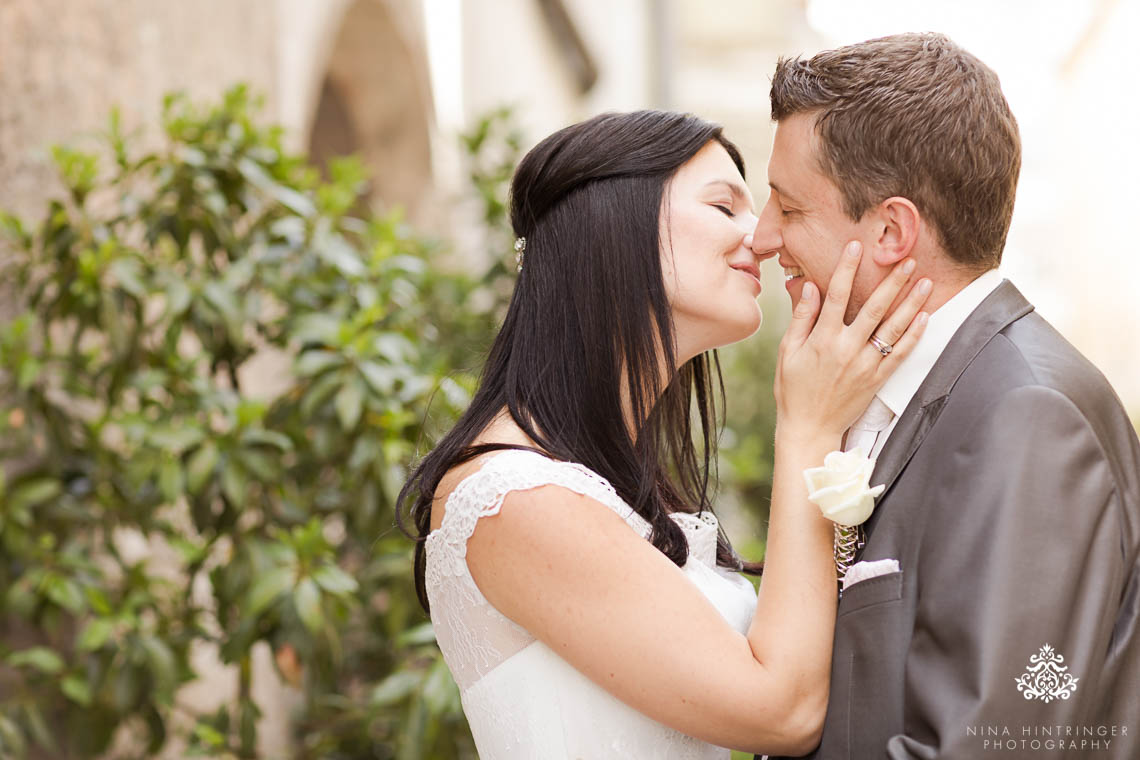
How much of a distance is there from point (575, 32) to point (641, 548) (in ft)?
34.4

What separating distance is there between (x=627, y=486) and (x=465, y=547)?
0.32m

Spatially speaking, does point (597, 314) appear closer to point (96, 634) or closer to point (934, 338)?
point (934, 338)

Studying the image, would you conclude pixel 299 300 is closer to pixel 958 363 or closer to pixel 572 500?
pixel 572 500

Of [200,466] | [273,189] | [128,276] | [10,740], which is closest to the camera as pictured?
[10,740]

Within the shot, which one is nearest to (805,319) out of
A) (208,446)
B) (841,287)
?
(841,287)

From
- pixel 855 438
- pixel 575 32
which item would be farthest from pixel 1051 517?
pixel 575 32

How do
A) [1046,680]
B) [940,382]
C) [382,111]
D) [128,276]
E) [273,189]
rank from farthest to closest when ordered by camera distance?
1. [382,111]
2. [273,189]
3. [128,276]
4. [940,382]
5. [1046,680]

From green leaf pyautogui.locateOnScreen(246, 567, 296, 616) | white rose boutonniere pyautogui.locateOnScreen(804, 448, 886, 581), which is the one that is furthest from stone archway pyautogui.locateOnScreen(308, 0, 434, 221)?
white rose boutonniere pyautogui.locateOnScreen(804, 448, 886, 581)

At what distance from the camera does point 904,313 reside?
5.55ft

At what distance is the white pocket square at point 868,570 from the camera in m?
1.55

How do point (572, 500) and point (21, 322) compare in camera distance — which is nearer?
point (572, 500)

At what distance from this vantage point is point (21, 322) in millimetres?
2799

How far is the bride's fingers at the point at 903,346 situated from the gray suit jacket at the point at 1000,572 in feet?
0.24

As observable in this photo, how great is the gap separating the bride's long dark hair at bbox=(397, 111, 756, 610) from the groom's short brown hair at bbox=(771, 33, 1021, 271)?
379mm
